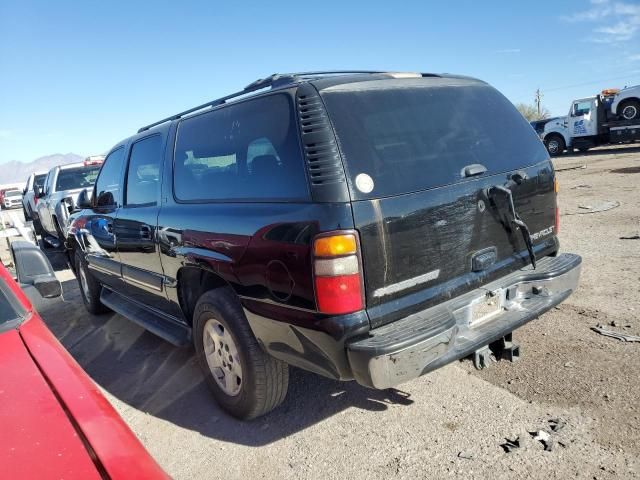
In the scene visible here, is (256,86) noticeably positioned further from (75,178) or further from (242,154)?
(75,178)

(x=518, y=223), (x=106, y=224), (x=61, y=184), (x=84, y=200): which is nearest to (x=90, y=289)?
(x=84, y=200)

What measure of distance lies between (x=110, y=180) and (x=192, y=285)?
6.63 ft

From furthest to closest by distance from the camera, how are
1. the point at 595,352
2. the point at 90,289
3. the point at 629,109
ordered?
1. the point at 629,109
2. the point at 90,289
3. the point at 595,352

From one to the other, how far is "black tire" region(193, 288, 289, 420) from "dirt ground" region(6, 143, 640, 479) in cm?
16

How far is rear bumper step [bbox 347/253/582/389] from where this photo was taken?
2191 mm

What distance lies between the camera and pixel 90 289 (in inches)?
217

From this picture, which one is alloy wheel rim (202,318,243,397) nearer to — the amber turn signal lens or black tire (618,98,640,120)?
the amber turn signal lens

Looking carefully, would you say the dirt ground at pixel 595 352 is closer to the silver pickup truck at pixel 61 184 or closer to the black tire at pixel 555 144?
the silver pickup truck at pixel 61 184

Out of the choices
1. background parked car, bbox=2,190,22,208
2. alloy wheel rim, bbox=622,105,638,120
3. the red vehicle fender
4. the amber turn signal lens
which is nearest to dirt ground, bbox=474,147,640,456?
the amber turn signal lens

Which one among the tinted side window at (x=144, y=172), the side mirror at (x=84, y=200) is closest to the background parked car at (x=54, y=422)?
the tinted side window at (x=144, y=172)

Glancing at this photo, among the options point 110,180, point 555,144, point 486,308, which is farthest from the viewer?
point 555,144

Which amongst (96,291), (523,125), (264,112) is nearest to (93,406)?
(264,112)

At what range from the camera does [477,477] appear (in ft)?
7.56

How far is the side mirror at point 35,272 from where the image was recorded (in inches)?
104
